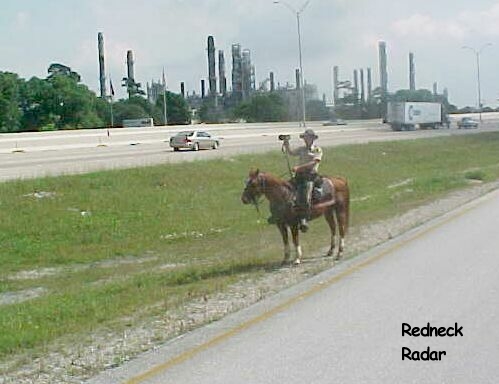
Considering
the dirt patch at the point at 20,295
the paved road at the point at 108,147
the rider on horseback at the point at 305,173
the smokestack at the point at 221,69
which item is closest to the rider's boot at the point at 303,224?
the rider on horseback at the point at 305,173

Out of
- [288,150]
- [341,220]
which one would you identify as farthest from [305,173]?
[341,220]

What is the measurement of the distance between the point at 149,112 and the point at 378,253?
113 metres

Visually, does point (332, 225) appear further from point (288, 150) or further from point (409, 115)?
point (409, 115)

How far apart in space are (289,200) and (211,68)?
454ft

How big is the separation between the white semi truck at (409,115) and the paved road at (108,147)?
1609 cm

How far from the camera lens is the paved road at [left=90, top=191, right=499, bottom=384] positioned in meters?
7.73

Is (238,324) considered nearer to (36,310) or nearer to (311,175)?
(36,310)

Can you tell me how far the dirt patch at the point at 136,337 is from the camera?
334 inches

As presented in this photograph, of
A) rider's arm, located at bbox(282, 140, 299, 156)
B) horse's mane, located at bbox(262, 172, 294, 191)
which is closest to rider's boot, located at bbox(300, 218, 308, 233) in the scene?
horse's mane, located at bbox(262, 172, 294, 191)

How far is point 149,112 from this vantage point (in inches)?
5027

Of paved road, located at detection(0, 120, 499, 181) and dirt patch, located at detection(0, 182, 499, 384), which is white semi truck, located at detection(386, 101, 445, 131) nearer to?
paved road, located at detection(0, 120, 499, 181)

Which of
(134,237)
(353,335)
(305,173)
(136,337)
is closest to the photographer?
(353,335)

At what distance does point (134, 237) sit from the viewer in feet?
76.5

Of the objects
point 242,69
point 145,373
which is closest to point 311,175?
point 145,373
